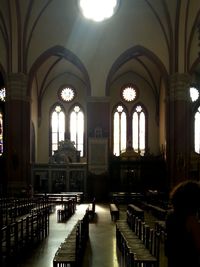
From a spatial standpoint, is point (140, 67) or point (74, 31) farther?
point (140, 67)

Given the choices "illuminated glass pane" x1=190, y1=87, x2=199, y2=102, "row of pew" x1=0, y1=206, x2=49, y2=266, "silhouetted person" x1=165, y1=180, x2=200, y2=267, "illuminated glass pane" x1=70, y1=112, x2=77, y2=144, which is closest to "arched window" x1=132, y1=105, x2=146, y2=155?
"illuminated glass pane" x1=190, y1=87, x2=199, y2=102

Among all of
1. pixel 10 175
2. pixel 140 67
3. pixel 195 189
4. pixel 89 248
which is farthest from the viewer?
pixel 140 67

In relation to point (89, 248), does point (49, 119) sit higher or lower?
higher

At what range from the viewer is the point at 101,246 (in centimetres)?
1180

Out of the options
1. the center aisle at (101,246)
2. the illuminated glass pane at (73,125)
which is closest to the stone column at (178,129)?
the illuminated glass pane at (73,125)

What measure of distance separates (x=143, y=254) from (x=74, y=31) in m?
25.2

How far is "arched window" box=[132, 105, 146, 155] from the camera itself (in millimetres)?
39500

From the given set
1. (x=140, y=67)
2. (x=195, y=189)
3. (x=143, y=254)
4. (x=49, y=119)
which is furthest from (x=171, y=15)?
(x=195, y=189)

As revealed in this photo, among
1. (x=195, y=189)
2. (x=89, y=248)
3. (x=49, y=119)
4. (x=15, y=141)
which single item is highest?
(x=49, y=119)

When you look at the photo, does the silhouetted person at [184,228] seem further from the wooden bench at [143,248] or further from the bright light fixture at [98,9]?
the bright light fixture at [98,9]

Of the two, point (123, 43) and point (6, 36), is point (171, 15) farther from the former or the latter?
point (6, 36)

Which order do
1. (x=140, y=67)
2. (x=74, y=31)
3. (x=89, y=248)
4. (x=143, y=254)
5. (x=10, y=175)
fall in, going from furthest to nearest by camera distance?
(x=140, y=67) < (x=74, y=31) < (x=10, y=175) < (x=89, y=248) < (x=143, y=254)

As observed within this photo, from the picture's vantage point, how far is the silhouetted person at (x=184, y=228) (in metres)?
3.99

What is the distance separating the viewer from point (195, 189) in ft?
13.7
